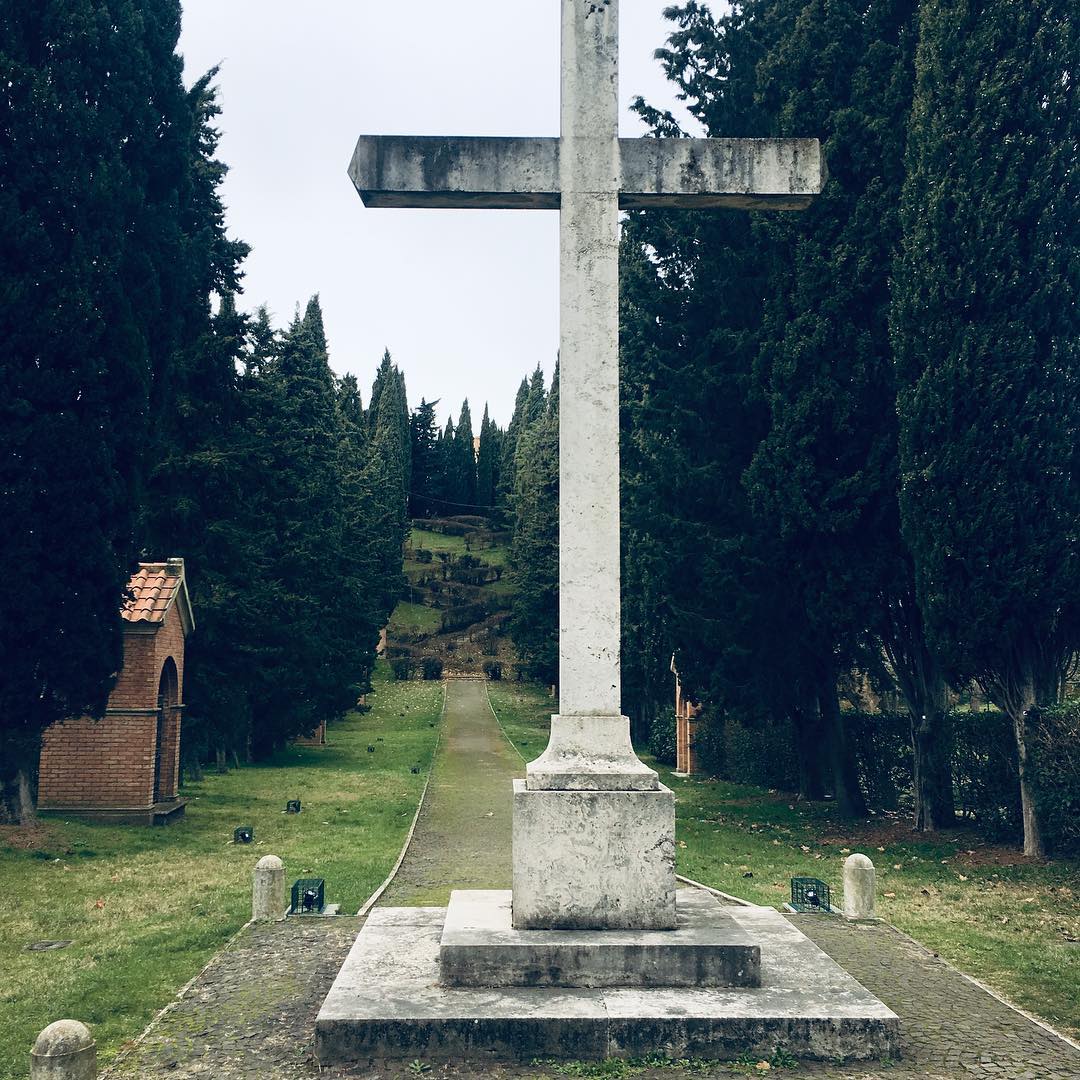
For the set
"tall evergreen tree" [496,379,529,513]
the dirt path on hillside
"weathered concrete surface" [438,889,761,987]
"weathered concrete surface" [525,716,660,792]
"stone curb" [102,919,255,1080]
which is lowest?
the dirt path on hillside

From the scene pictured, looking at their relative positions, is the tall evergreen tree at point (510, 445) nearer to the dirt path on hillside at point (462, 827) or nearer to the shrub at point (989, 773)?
the dirt path on hillside at point (462, 827)

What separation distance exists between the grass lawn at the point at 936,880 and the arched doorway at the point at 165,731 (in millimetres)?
9134

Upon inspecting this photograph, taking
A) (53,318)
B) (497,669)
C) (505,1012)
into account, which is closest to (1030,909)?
(505,1012)

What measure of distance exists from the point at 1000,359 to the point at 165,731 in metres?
14.9

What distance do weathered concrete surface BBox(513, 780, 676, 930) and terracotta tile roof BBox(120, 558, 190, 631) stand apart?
11724mm

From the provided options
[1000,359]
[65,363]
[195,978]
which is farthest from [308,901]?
[1000,359]

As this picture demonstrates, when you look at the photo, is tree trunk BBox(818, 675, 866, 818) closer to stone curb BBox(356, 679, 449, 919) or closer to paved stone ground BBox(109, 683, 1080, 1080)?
stone curb BBox(356, 679, 449, 919)

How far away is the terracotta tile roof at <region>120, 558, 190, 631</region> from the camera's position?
55.6 ft

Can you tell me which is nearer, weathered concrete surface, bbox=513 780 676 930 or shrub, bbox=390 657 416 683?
weathered concrete surface, bbox=513 780 676 930

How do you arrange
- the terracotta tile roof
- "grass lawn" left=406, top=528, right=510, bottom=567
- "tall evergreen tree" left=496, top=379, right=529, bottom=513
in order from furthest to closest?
"grass lawn" left=406, top=528, right=510, bottom=567 < "tall evergreen tree" left=496, top=379, right=529, bottom=513 < the terracotta tile roof

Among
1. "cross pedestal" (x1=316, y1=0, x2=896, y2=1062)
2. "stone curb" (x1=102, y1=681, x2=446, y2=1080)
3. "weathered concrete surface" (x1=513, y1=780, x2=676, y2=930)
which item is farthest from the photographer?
"weathered concrete surface" (x1=513, y1=780, x2=676, y2=930)

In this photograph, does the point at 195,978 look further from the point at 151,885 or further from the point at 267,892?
the point at 151,885

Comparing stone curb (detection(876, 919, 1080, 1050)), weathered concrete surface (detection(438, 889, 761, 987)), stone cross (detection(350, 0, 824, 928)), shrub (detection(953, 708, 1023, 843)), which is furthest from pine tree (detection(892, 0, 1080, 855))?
weathered concrete surface (detection(438, 889, 761, 987))

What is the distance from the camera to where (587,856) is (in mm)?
6492
